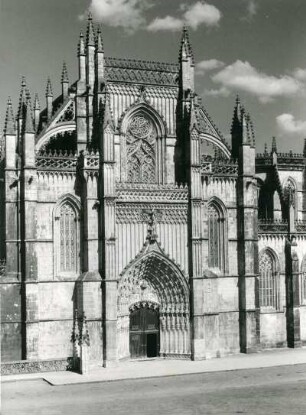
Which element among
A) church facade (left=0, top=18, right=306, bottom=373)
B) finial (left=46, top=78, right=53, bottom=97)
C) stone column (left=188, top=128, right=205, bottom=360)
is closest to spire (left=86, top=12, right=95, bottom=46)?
church facade (left=0, top=18, right=306, bottom=373)

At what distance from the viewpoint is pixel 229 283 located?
45.3m

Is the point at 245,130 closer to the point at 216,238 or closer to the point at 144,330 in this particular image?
the point at 216,238

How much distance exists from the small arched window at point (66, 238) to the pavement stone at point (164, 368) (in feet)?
20.7

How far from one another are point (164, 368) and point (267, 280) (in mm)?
12094

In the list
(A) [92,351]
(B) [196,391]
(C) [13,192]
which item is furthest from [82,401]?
(C) [13,192]

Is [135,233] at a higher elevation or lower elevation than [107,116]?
lower

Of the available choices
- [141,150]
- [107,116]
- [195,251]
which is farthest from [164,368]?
[107,116]

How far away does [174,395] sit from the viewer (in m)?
31.9

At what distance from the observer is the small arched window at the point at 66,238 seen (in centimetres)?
4128

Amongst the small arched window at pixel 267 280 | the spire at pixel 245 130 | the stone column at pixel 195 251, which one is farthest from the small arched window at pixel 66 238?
the small arched window at pixel 267 280

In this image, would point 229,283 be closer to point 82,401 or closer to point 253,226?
point 253,226

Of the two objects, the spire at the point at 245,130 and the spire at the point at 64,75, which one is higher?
A: the spire at the point at 64,75

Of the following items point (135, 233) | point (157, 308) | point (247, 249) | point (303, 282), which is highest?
point (135, 233)

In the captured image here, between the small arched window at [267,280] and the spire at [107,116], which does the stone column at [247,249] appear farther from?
the spire at [107,116]
